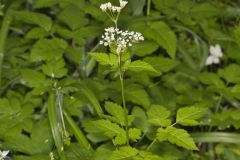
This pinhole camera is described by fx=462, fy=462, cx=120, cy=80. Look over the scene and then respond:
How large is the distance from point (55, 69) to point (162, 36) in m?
0.47

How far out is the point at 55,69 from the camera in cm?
186

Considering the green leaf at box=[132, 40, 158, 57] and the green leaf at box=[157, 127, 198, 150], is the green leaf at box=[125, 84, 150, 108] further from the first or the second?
the green leaf at box=[157, 127, 198, 150]

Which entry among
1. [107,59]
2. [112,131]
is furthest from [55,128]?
[107,59]

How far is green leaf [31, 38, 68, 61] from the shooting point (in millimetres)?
1924

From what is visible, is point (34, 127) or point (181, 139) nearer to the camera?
point (181, 139)

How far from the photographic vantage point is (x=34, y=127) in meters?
1.81

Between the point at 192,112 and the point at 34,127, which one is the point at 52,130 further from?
the point at 192,112

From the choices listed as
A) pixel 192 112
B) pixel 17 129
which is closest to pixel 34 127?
pixel 17 129

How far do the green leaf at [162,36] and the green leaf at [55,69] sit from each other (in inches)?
15.2

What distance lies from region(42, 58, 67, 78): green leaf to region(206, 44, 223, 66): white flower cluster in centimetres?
98

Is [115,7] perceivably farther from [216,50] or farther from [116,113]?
[216,50]

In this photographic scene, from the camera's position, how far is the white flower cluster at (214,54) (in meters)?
2.53

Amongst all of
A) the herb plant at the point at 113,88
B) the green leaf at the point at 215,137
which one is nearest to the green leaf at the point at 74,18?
the herb plant at the point at 113,88

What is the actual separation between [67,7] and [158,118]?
83 cm
